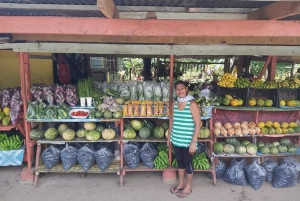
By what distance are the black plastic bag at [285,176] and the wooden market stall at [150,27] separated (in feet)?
6.23

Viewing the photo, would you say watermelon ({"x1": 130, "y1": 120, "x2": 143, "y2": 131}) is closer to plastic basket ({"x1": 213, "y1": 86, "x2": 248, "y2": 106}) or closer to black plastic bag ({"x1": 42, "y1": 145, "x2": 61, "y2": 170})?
black plastic bag ({"x1": 42, "y1": 145, "x2": 61, "y2": 170})

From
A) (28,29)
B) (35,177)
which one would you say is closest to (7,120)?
(35,177)

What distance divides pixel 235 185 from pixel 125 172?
1.96 m

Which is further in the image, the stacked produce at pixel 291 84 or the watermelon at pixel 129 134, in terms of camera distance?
the stacked produce at pixel 291 84

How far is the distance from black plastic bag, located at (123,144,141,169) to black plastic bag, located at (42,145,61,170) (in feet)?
3.76

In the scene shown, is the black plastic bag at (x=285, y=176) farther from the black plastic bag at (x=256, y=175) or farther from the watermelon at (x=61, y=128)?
the watermelon at (x=61, y=128)

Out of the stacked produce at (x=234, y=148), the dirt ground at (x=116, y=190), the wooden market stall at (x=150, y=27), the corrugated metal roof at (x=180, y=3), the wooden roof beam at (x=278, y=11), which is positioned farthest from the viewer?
the stacked produce at (x=234, y=148)

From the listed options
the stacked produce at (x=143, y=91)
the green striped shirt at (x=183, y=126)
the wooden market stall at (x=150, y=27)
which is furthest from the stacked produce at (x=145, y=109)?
the wooden market stall at (x=150, y=27)

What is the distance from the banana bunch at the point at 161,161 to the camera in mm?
4574

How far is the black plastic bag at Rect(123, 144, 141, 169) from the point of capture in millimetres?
4520

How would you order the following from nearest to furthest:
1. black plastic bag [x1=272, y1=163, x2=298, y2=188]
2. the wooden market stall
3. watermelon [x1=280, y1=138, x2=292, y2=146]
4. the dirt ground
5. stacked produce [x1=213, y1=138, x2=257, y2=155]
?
the wooden market stall, the dirt ground, black plastic bag [x1=272, y1=163, x2=298, y2=188], stacked produce [x1=213, y1=138, x2=257, y2=155], watermelon [x1=280, y1=138, x2=292, y2=146]

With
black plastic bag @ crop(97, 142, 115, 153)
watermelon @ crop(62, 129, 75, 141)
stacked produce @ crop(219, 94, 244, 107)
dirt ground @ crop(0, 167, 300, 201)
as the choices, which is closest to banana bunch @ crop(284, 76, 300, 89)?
stacked produce @ crop(219, 94, 244, 107)

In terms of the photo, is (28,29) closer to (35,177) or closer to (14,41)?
(14,41)

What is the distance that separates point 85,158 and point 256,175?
2845 mm
